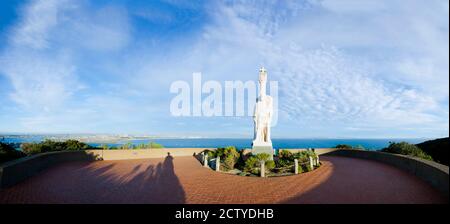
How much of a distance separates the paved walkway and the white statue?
5.59m

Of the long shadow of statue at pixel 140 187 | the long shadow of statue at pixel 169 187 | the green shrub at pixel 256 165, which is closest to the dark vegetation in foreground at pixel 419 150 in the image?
the green shrub at pixel 256 165

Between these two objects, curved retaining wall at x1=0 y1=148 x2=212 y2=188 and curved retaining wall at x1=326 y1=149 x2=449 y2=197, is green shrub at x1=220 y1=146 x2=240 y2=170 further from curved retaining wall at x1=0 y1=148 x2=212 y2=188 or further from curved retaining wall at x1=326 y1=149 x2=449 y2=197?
curved retaining wall at x1=326 y1=149 x2=449 y2=197

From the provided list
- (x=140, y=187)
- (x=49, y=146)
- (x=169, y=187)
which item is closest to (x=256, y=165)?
(x=169, y=187)

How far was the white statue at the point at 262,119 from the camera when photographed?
55.2 ft

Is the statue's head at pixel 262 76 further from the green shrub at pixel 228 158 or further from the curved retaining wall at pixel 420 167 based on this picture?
the curved retaining wall at pixel 420 167

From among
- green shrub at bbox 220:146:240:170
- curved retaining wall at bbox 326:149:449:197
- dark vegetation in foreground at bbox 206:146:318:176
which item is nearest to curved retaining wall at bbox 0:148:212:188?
green shrub at bbox 220:146:240:170

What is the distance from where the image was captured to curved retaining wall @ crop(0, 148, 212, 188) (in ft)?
29.3

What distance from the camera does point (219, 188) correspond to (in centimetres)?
907

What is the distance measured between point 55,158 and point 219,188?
11367mm

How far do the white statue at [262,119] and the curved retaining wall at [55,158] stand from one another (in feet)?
20.8

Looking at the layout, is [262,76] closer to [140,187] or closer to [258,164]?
[258,164]
